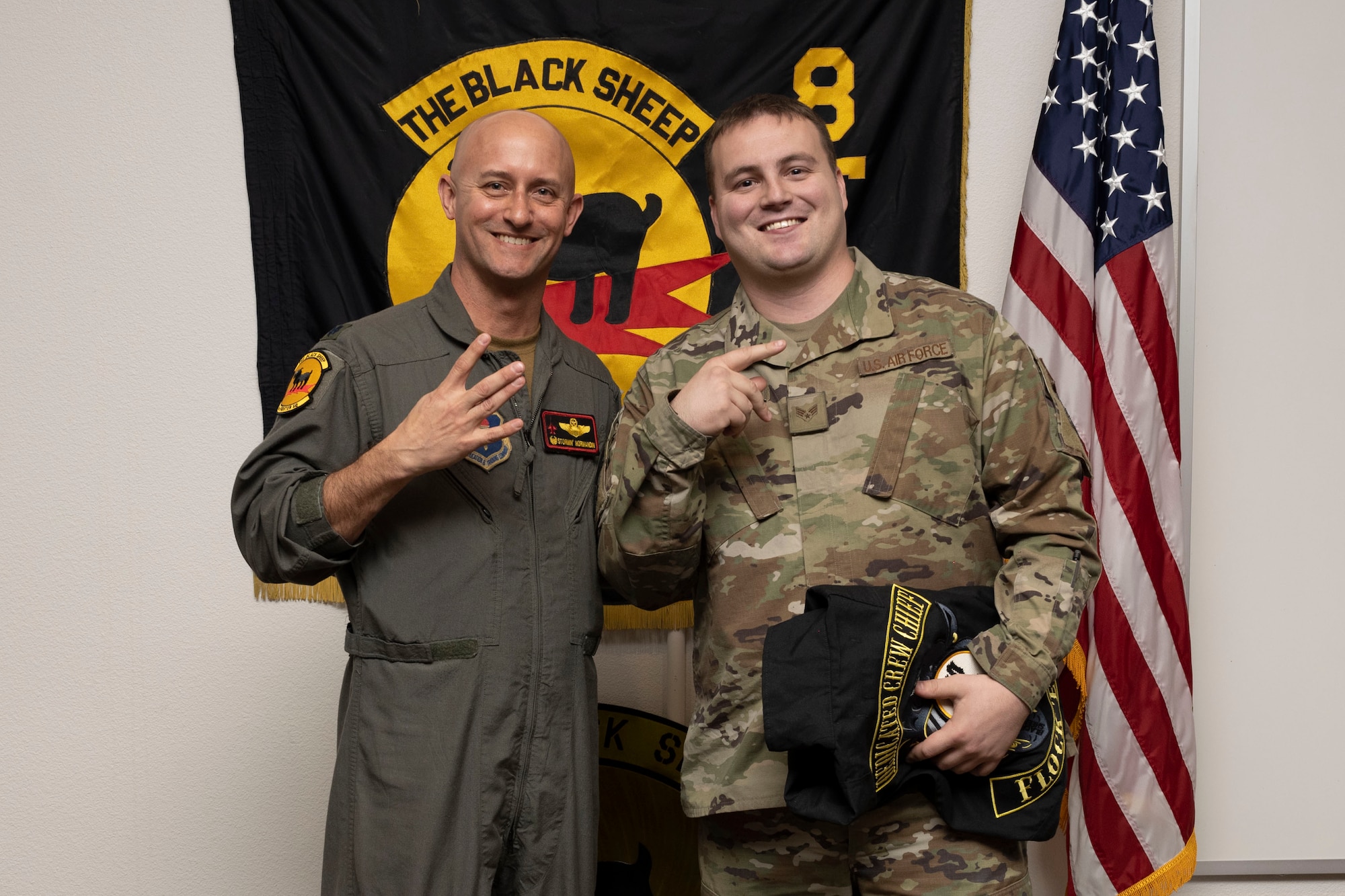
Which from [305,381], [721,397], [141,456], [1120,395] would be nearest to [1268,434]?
[1120,395]

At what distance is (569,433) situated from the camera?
1514 millimetres

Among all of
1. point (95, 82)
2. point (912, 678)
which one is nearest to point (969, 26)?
point (912, 678)

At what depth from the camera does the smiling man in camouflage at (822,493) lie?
125 centimetres

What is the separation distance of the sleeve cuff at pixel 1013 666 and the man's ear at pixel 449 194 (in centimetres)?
102

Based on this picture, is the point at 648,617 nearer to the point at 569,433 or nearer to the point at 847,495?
the point at 569,433

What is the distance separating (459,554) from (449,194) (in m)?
0.60

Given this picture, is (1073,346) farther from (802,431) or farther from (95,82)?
(95,82)

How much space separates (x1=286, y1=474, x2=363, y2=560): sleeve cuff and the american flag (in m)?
1.42

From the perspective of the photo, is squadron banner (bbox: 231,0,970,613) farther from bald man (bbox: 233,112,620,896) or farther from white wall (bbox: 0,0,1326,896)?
bald man (bbox: 233,112,620,896)

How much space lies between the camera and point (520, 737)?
1.38 meters

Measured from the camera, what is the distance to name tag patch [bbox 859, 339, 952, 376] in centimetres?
135

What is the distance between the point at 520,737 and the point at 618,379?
99cm

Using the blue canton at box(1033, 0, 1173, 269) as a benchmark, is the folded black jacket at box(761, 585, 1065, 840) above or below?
below

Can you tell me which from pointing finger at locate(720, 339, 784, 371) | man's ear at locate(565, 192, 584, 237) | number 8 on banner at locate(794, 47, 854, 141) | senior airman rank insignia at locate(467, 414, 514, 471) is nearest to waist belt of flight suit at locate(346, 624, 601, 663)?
senior airman rank insignia at locate(467, 414, 514, 471)
